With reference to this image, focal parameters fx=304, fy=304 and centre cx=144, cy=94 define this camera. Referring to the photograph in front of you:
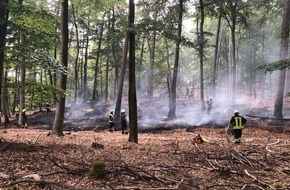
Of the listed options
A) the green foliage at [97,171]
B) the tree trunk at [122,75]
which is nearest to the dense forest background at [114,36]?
the tree trunk at [122,75]

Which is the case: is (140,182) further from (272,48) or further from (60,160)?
(272,48)

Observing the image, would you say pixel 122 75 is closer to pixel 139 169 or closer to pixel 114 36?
pixel 114 36

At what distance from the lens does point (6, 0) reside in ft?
34.6

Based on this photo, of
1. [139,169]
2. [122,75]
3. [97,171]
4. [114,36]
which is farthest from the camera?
[122,75]

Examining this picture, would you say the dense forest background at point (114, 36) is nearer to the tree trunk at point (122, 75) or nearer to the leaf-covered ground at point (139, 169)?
the tree trunk at point (122, 75)

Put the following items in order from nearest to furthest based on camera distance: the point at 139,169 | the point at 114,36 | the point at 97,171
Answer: the point at 97,171
the point at 139,169
the point at 114,36

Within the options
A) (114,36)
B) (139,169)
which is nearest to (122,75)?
(114,36)

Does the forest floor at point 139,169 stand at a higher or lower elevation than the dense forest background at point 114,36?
lower

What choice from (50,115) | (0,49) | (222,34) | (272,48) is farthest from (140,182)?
(272,48)

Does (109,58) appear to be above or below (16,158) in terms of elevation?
above

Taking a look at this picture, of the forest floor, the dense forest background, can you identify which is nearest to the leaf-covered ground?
the forest floor

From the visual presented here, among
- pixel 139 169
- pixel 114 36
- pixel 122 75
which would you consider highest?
pixel 114 36

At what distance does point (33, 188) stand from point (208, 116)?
784 inches

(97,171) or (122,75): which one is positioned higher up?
(122,75)
